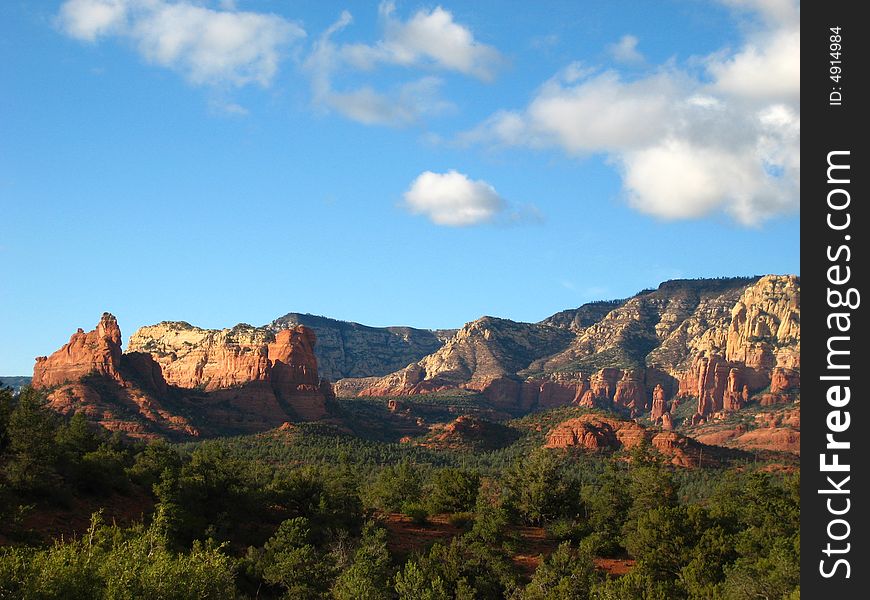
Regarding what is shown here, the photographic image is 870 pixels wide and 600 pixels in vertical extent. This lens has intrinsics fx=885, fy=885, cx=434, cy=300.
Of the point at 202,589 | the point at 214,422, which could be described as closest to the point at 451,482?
the point at 202,589

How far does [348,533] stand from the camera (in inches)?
2274

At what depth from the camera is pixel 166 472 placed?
58781mm

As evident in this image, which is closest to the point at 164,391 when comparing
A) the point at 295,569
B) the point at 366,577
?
the point at 295,569

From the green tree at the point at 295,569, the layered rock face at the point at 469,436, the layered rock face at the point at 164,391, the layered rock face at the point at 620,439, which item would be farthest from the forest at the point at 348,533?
the layered rock face at the point at 164,391

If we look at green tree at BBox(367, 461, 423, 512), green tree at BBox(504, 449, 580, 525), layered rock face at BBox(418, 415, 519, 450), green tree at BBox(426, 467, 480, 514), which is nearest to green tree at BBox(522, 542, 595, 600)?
green tree at BBox(504, 449, 580, 525)

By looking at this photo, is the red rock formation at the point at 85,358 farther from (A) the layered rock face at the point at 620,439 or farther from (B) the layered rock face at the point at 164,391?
(A) the layered rock face at the point at 620,439

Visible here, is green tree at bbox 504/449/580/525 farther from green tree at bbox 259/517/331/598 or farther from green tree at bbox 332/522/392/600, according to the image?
green tree at bbox 259/517/331/598

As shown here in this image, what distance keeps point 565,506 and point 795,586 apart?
109ft

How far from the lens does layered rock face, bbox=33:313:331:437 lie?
154000 mm

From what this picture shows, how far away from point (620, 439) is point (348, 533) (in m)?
94.1

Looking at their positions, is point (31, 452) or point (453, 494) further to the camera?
point (453, 494)

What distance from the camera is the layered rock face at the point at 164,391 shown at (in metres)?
154

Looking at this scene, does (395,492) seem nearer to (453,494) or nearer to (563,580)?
(453,494)
